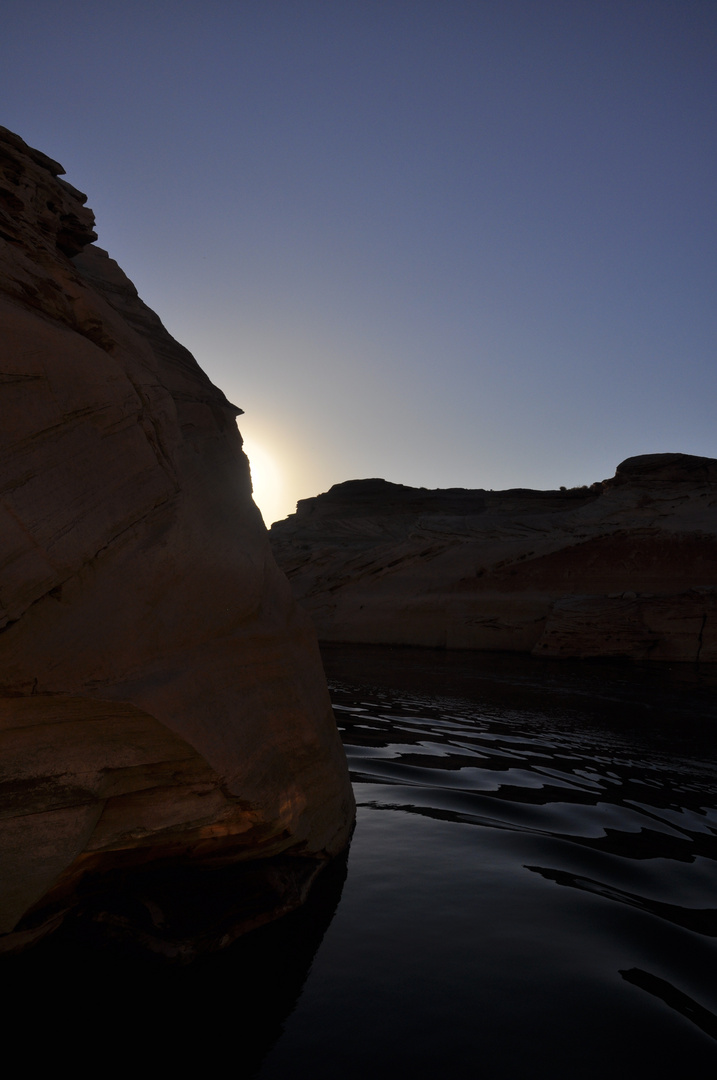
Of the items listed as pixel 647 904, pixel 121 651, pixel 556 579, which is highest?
pixel 556 579

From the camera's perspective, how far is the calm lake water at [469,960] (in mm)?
1935

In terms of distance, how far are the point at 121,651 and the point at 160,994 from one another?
1.04m

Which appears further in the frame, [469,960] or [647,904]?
[647,904]

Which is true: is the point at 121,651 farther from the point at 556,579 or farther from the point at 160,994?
the point at 556,579

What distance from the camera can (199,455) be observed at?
332 cm

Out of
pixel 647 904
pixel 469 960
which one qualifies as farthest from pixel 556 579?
pixel 469 960

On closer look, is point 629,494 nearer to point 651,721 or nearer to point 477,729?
point 651,721

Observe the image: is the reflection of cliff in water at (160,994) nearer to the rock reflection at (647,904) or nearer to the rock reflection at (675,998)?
the rock reflection at (675,998)

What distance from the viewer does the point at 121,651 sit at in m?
2.21

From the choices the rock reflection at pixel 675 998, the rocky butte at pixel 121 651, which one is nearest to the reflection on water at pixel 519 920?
the rock reflection at pixel 675 998

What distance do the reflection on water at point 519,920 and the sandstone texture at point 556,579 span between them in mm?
8060

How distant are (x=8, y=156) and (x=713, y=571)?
14718 mm

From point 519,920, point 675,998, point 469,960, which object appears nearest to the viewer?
point 675,998

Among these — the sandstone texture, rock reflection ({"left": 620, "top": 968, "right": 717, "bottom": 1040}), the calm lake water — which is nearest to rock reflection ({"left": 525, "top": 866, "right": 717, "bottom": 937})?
the calm lake water
